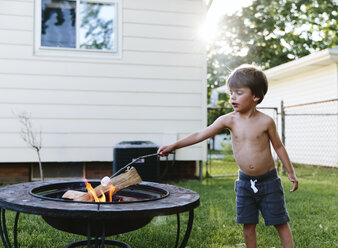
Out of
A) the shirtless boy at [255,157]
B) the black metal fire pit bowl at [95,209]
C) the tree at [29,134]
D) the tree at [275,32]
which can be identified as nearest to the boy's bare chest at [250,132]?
the shirtless boy at [255,157]

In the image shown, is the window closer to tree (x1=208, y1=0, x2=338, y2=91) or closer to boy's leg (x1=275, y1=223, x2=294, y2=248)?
boy's leg (x1=275, y1=223, x2=294, y2=248)

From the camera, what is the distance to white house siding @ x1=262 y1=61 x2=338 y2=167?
395 inches

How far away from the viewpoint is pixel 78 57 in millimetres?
6035

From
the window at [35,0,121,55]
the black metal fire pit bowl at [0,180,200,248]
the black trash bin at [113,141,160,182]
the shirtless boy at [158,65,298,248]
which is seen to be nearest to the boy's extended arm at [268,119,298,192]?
the shirtless boy at [158,65,298,248]

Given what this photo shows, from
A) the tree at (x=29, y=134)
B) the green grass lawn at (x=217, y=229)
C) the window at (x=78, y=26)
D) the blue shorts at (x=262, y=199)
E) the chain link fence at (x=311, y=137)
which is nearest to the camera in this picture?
the blue shorts at (x=262, y=199)

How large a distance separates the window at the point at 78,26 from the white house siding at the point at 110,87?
143mm

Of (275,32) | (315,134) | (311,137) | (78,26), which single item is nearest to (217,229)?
(78,26)

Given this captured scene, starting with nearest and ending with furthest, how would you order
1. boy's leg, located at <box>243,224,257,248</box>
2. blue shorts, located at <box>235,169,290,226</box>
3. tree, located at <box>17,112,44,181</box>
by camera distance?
1. blue shorts, located at <box>235,169,290,226</box>
2. boy's leg, located at <box>243,224,257,248</box>
3. tree, located at <box>17,112,44,181</box>

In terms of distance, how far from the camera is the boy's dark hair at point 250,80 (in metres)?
2.36

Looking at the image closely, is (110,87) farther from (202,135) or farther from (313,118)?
(313,118)

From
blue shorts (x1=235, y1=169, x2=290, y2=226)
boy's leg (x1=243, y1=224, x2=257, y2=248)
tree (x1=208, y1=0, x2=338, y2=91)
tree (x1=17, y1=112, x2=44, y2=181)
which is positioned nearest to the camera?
blue shorts (x1=235, y1=169, x2=290, y2=226)

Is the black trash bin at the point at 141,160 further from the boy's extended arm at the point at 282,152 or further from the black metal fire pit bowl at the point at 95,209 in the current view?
the boy's extended arm at the point at 282,152

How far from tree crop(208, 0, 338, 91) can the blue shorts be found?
1654 cm

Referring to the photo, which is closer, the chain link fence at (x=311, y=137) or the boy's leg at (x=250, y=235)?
the boy's leg at (x=250, y=235)
